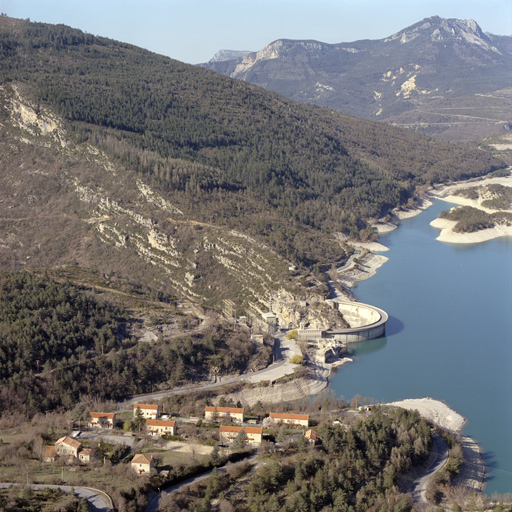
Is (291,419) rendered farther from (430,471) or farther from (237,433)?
(430,471)

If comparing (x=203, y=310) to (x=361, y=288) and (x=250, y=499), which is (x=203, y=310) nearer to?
(x=361, y=288)

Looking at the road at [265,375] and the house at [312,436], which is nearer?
the house at [312,436]

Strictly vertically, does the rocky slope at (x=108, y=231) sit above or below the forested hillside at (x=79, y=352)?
above

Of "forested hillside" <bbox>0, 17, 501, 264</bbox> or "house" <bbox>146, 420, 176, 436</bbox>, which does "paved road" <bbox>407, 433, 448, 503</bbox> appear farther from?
"forested hillside" <bbox>0, 17, 501, 264</bbox>

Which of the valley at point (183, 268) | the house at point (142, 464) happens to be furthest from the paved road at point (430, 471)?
the house at point (142, 464)

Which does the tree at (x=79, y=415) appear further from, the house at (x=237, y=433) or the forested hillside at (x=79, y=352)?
Result: the house at (x=237, y=433)

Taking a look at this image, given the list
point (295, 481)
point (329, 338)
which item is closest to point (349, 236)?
point (329, 338)
